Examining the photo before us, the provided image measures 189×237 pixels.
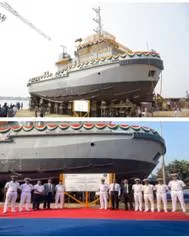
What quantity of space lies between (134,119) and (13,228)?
229cm

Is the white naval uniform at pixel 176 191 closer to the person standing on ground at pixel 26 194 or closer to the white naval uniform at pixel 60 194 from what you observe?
the white naval uniform at pixel 60 194

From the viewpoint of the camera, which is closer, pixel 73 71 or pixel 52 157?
pixel 52 157

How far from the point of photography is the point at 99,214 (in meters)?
4.04

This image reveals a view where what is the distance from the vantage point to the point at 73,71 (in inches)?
216

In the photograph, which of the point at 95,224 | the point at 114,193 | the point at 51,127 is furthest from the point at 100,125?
the point at 95,224

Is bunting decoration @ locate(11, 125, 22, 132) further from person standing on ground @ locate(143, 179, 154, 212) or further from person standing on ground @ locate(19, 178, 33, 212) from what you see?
person standing on ground @ locate(143, 179, 154, 212)

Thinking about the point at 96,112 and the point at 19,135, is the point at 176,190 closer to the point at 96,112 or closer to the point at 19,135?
the point at 96,112

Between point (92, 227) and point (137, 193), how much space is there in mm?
967

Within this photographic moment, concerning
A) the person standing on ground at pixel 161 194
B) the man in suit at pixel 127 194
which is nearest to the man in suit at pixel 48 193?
the man in suit at pixel 127 194

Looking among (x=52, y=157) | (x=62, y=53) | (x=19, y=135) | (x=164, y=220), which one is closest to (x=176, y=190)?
(x=164, y=220)

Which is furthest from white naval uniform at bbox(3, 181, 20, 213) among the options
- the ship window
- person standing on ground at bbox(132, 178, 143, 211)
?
the ship window

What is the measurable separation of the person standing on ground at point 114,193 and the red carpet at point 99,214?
6.2 inches

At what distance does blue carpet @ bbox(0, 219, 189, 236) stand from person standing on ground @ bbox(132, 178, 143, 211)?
0.60 meters

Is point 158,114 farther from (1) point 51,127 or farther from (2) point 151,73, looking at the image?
(1) point 51,127
